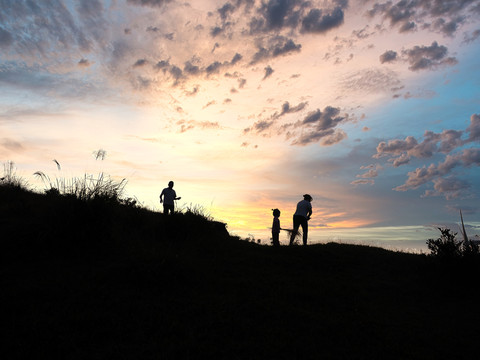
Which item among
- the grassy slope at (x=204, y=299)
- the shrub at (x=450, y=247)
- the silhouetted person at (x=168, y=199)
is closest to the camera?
the grassy slope at (x=204, y=299)

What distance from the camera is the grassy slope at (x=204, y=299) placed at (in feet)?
18.2

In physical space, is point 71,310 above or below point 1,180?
below

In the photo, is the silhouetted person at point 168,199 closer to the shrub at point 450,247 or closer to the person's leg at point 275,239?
the person's leg at point 275,239

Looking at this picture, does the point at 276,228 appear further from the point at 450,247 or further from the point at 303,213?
the point at 450,247

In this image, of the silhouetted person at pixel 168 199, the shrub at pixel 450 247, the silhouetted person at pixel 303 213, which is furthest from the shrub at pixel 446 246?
the silhouetted person at pixel 168 199

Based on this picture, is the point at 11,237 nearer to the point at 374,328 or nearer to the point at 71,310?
the point at 71,310

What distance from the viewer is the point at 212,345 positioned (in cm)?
550

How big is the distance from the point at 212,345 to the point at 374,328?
331 centimetres

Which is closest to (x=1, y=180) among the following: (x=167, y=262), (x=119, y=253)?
(x=119, y=253)

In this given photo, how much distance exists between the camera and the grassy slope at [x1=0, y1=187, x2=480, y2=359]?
555 cm

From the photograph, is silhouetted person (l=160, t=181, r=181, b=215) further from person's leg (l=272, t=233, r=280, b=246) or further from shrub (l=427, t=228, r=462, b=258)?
shrub (l=427, t=228, r=462, b=258)

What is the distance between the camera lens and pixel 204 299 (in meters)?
7.33

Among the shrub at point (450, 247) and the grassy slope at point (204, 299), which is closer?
the grassy slope at point (204, 299)

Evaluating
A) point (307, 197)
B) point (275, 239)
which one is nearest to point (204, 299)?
point (275, 239)
